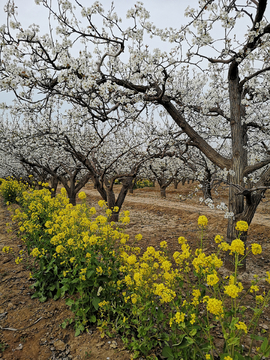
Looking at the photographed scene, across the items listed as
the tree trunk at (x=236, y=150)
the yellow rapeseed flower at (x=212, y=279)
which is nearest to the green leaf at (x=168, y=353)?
the yellow rapeseed flower at (x=212, y=279)

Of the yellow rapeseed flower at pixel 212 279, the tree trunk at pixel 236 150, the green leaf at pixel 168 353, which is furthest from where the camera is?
the tree trunk at pixel 236 150

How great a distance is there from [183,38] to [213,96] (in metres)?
3.29

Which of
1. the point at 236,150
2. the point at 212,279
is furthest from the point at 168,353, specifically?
the point at 236,150

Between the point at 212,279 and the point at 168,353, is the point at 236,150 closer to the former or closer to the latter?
the point at 212,279

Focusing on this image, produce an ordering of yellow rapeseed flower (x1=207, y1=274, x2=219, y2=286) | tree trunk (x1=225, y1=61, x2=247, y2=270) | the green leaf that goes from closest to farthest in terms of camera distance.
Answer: yellow rapeseed flower (x1=207, y1=274, x2=219, y2=286) → the green leaf → tree trunk (x1=225, y1=61, x2=247, y2=270)

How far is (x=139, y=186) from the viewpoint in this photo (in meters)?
31.5

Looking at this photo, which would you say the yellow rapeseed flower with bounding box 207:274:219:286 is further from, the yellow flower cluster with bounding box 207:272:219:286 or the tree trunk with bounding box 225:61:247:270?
the tree trunk with bounding box 225:61:247:270

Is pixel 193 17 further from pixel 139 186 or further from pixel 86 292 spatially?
pixel 139 186

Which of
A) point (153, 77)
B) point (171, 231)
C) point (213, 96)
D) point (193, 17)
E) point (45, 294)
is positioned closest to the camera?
point (45, 294)

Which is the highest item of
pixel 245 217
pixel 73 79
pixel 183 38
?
pixel 183 38

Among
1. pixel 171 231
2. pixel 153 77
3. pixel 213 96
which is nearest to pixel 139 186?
pixel 171 231

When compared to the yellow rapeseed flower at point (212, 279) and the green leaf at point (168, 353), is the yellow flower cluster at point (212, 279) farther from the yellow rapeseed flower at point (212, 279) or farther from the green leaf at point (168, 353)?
the green leaf at point (168, 353)

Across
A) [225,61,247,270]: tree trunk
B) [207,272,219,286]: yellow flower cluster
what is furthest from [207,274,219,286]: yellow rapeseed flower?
[225,61,247,270]: tree trunk

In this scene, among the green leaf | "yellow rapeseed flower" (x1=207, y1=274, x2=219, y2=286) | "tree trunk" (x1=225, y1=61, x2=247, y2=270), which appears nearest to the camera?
"yellow rapeseed flower" (x1=207, y1=274, x2=219, y2=286)
